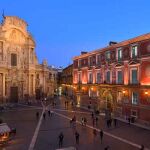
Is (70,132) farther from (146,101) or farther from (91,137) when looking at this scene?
(146,101)

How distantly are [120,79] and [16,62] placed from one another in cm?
3065

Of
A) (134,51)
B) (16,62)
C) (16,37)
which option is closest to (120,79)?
(134,51)

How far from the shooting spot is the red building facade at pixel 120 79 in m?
32.8

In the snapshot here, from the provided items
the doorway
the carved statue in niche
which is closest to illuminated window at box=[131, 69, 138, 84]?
the doorway

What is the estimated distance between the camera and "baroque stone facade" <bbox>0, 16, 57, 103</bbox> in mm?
54156

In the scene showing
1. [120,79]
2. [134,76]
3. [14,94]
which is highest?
[134,76]

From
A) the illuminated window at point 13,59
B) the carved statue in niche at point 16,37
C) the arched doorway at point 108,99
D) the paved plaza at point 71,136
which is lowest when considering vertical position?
the paved plaza at point 71,136

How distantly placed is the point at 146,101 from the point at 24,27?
128ft

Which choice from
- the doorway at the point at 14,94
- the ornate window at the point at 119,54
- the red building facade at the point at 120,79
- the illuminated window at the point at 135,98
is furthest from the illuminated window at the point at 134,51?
the doorway at the point at 14,94

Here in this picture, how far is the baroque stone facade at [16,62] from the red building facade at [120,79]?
16.9 metres

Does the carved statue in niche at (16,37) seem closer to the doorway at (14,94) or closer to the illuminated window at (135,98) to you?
the doorway at (14,94)

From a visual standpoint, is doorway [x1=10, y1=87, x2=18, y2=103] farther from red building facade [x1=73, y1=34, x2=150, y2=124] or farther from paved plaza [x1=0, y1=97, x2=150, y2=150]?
paved plaza [x1=0, y1=97, x2=150, y2=150]

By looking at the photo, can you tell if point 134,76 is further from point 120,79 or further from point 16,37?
point 16,37

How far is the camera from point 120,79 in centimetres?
3809
